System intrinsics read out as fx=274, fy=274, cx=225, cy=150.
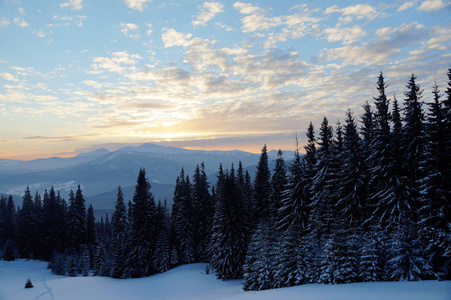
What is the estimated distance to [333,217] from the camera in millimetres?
30688

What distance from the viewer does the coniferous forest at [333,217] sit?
23.0 m

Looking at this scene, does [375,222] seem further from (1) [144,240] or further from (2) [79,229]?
(2) [79,229]

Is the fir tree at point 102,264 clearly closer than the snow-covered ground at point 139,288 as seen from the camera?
No

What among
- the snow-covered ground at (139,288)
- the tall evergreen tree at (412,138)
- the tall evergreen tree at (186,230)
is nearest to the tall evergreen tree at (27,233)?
the snow-covered ground at (139,288)

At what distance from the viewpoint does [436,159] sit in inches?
910

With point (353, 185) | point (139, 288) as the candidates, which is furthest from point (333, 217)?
point (139, 288)

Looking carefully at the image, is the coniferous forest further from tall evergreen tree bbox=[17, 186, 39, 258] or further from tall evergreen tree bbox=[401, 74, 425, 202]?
tall evergreen tree bbox=[17, 186, 39, 258]

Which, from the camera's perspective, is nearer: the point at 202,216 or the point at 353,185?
the point at 353,185

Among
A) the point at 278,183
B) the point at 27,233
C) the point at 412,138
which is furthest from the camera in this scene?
the point at 27,233

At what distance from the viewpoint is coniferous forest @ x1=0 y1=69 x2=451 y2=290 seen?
906 inches

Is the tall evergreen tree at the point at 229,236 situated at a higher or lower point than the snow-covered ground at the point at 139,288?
higher

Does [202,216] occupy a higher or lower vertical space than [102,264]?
higher

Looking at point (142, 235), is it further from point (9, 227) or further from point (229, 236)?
point (9, 227)

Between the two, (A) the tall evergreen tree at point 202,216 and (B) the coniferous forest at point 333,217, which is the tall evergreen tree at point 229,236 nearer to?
(B) the coniferous forest at point 333,217
